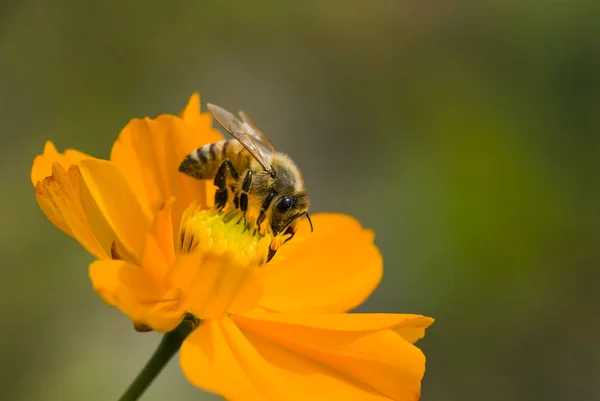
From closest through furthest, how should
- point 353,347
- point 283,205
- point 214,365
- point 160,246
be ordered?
point 214,365 → point 353,347 → point 160,246 → point 283,205

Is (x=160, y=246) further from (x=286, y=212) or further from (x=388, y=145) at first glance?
(x=388, y=145)

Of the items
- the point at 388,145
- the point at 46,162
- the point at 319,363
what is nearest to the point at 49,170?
the point at 46,162

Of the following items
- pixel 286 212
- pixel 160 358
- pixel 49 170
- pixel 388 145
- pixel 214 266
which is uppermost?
pixel 388 145

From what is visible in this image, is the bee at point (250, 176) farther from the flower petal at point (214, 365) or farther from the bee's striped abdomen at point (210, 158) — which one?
the flower petal at point (214, 365)

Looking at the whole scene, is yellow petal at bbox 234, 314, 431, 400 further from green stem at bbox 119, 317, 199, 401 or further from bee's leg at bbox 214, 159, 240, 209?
bee's leg at bbox 214, 159, 240, 209

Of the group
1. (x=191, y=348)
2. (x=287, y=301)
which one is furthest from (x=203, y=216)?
(x=191, y=348)

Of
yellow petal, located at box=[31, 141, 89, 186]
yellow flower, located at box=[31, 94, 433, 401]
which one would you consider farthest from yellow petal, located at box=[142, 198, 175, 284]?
yellow petal, located at box=[31, 141, 89, 186]

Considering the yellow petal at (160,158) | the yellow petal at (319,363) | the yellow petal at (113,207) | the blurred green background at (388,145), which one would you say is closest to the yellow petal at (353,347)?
the yellow petal at (319,363)
